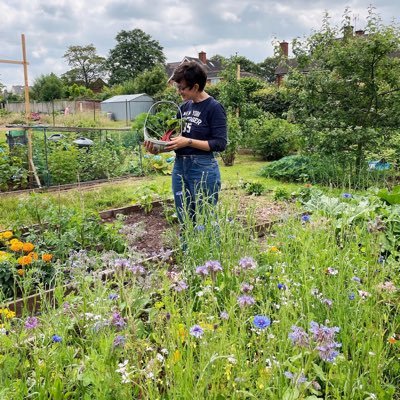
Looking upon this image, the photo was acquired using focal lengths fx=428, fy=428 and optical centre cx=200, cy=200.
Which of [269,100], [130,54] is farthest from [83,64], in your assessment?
[269,100]

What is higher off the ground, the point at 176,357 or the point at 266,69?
the point at 266,69

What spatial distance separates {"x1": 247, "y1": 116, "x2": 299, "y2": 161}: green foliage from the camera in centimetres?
1147

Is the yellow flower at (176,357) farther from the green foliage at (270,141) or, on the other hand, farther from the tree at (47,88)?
the tree at (47,88)

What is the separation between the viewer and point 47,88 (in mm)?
35562

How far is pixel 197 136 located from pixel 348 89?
512 cm

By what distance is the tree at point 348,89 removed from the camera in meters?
7.07

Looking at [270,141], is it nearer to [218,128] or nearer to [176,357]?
[218,128]

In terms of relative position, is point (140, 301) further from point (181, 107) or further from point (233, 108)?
point (233, 108)

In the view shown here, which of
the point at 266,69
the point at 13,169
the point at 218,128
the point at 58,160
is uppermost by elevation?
the point at 266,69

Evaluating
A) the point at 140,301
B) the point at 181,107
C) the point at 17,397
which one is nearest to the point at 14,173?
the point at 181,107

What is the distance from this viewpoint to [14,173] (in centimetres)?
723

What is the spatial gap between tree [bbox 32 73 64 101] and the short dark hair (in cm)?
3498

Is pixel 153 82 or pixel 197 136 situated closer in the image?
pixel 197 136

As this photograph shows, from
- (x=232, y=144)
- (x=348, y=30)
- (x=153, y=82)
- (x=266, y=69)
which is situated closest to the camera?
(x=348, y=30)
